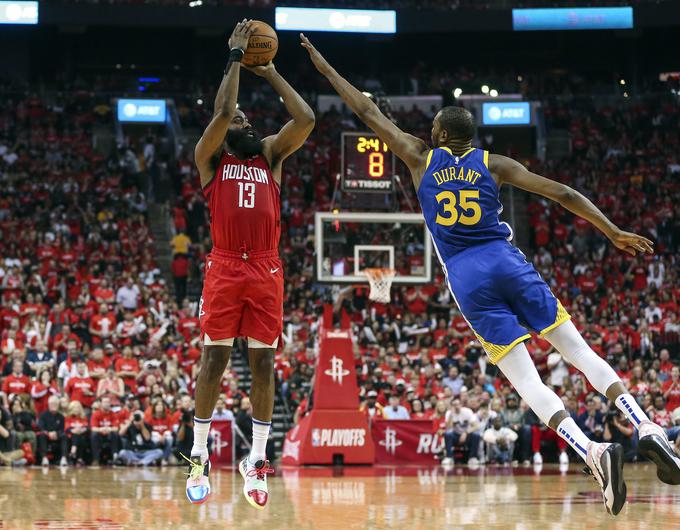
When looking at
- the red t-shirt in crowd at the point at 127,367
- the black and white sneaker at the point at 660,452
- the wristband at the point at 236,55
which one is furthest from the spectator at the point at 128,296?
the black and white sneaker at the point at 660,452

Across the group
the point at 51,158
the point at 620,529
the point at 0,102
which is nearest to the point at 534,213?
the point at 51,158

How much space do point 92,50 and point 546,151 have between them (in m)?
14.3

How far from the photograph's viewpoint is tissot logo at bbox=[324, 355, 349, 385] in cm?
1650

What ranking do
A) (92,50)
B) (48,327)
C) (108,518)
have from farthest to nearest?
(92,50) → (48,327) → (108,518)

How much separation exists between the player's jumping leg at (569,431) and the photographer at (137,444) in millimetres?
11097

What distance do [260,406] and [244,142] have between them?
6.08 ft

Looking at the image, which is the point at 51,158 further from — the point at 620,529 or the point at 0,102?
the point at 620,529

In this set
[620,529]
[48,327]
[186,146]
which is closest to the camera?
[620,529]

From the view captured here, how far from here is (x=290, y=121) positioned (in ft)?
24.7

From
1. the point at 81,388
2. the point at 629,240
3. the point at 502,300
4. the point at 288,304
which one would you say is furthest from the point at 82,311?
the point at 629,240

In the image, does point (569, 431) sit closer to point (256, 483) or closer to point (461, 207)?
point (461, 207)

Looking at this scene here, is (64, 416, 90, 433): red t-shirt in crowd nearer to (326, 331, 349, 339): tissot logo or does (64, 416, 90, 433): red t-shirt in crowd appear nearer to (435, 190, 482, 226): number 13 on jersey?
(326, 331, 349, 339): tissot logo

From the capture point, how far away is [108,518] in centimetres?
879

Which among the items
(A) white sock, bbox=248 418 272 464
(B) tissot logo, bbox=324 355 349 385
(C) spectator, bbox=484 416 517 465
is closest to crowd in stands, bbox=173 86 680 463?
(C) spectator, bbox=484 416 517 465
